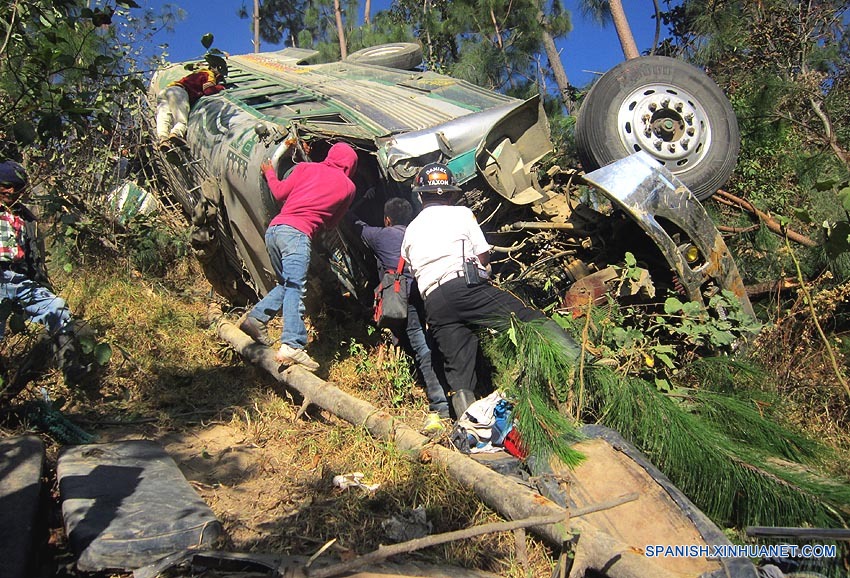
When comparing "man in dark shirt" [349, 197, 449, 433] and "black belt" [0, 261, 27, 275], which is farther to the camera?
"man in dark shirt" [349, 197, 449, 433]

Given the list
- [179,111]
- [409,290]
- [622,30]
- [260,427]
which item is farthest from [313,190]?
[622,30]

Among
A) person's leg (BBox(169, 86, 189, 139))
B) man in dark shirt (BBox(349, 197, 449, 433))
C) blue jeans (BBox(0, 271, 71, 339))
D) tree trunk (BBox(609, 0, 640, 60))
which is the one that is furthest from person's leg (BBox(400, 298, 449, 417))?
tree trunk (BBox(609, 0, 640, 60))

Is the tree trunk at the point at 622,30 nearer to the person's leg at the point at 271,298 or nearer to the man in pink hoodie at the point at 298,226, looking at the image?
the man in pink hoodie at the point at 298,226

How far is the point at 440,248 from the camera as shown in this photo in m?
4.45

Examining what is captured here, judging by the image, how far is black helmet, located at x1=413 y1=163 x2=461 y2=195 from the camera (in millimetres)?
4621

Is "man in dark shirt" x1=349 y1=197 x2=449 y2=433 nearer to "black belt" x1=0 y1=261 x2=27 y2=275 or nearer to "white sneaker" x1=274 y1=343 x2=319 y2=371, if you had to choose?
"white sneaker" x1=274 y1=343 x2=319 y2=371

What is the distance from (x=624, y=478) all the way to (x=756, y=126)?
4022mm

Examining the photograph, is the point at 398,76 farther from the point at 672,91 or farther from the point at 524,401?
the point at 524,401

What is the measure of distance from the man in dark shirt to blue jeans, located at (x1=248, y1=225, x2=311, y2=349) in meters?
0.49

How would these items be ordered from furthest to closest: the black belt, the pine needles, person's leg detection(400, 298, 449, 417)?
person's leg detection(400, 298, 449, 417), the black belt, the pine needles

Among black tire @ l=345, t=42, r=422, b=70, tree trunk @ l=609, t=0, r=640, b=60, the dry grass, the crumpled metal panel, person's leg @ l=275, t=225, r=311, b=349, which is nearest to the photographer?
the dry grass

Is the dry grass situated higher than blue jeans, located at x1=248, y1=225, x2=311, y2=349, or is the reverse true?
blue jeans, located at x1=248, y1=225, x2=311, y2=349

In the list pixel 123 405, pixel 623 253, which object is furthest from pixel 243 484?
pixel 623 253

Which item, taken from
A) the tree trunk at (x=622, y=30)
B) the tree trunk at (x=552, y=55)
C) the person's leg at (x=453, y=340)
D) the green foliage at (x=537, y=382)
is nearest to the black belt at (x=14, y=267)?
the person's leg at (x=453, y=340)
